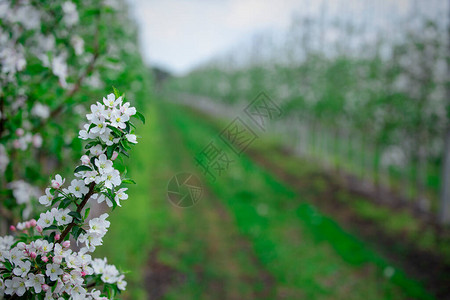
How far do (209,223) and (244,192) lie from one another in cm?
217

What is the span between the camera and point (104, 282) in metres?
1.49

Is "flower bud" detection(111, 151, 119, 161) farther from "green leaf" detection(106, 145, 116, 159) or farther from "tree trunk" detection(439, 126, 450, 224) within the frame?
"tree trunk" detection(439, 126, 450, 224)

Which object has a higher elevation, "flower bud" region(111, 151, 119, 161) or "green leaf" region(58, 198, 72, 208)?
"flower bud" region(111, 151, 119, 161)

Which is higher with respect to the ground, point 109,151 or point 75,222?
point 109,151

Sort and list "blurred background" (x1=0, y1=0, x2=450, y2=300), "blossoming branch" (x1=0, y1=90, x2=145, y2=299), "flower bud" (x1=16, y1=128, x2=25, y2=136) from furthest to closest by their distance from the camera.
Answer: "blurred background" (x1=0, y1=0, x2=450, y2=300) → "flower bud" (x1=16, y1=128, x2=25, y2=136) → "blossoming branch" (x1=0, y1=90, x2=145, y2=299)

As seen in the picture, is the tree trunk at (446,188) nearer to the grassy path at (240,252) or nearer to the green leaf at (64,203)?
the grassy path at (240,252)

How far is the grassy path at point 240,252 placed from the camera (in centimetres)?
530

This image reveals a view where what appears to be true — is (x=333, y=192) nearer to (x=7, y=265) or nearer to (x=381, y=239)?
(x=381, y=239)

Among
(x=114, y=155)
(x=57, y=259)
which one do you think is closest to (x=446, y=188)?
Result: (x=114, y=155)

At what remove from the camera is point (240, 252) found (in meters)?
6.60

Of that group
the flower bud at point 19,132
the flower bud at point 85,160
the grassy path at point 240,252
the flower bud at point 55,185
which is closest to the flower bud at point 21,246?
the flower bud at point 55,185

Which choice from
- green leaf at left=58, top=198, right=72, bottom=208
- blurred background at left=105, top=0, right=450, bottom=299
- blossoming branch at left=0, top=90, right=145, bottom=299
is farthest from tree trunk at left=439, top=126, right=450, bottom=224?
green leaf at left=58, top=198, right=72, bottom=208

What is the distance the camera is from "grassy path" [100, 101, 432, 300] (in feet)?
17.4

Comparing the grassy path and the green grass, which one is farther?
the green grass
